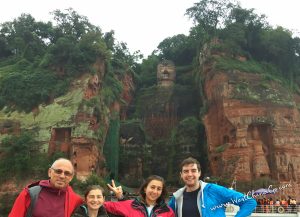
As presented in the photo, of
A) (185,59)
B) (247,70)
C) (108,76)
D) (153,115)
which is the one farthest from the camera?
(185,59)

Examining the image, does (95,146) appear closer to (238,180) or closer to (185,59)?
(238,180)

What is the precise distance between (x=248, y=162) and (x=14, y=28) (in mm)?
33360

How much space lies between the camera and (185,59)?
5300 centimetres

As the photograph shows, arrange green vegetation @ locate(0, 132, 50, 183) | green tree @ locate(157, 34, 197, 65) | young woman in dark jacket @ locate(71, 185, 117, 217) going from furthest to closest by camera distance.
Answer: green tree @ locate(157, 34, 197, 65) → green vegetation @ locate(0, 132, 50, 183) → young woman in dark jacket @ locate(71, 185, 117, 217)

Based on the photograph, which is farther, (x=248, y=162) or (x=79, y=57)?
(x=79, y=57)

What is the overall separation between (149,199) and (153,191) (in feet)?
0.43

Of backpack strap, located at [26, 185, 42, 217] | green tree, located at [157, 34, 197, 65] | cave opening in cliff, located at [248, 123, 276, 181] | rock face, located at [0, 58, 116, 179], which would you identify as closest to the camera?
backpack strap, located at [26, 185, 42, 217]

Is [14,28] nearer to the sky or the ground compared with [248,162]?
nearer to the sky

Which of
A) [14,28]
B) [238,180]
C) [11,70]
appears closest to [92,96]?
[11,70]

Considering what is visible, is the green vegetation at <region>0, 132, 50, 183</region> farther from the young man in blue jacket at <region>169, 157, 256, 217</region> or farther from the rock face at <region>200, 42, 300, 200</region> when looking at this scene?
the young man in blue jacket at <region>169, 157, 256, 217</region>

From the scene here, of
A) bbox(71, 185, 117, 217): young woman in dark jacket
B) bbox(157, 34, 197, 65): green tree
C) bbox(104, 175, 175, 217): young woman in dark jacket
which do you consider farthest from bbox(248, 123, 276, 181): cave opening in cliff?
bbox(71, 185, 117, 217): young woman in dark jacket

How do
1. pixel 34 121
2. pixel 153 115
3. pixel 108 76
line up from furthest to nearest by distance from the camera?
pixel 153 115 → pixel 108 76 → pixel 34 121

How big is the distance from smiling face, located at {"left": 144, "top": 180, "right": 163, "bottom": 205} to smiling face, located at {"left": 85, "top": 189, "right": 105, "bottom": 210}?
630mm

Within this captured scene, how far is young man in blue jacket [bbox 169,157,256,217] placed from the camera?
4953 millimetres
